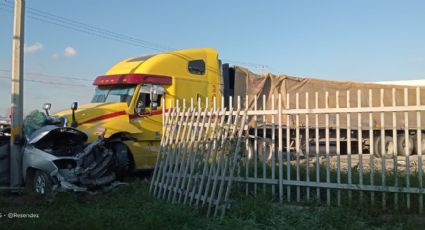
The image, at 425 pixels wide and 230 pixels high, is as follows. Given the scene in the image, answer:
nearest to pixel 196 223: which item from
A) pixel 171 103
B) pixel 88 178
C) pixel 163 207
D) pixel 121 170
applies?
pixel 163 207

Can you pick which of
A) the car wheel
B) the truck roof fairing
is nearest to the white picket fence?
the car wheel

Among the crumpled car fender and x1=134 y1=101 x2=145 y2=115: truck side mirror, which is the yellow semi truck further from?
the crumpled car fender

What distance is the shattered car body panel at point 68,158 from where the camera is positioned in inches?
333

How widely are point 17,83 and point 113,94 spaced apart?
281 centimetres

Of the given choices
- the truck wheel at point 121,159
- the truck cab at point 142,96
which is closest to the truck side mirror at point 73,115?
the truck cab at point 142,96

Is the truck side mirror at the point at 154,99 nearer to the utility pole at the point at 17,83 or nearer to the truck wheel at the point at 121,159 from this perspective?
the truck wheel at the point at 121,159

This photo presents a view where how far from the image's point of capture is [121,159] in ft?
34.1

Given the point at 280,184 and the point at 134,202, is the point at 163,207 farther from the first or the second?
the point at 280,184

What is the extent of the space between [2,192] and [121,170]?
2.50 metres

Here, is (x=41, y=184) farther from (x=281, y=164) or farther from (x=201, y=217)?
(x=281, y=164)

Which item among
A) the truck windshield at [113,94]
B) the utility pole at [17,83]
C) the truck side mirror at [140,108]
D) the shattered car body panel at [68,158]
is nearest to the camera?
the shattered car body panel at [68,158]

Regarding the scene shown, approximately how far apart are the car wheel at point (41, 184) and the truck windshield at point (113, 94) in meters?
3.38

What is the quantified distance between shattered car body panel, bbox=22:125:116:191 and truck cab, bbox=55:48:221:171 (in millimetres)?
1015

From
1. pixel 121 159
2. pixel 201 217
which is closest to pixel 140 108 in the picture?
pixel 121 159
